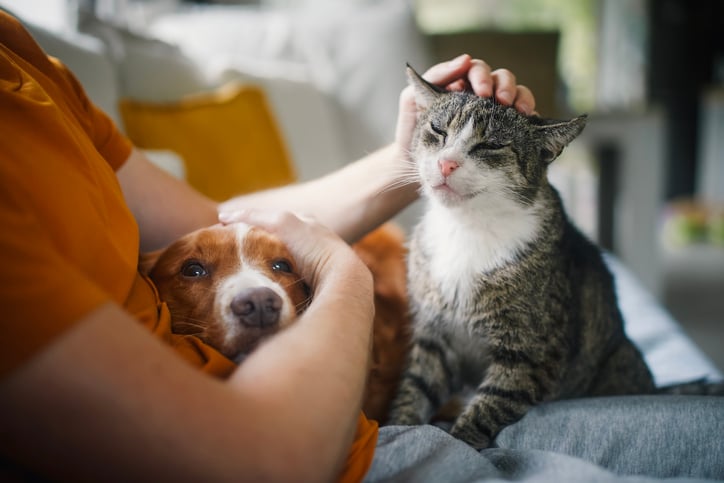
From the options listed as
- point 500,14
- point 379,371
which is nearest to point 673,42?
point 500,14

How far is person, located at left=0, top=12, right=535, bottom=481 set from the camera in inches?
22.0

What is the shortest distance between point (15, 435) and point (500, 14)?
4.63 metres

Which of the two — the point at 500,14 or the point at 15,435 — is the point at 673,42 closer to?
the point at 500,14

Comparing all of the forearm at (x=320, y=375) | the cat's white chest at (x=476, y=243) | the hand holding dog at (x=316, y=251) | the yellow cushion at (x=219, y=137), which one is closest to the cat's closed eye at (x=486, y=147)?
the cat's white chest at (x=476, y=243)

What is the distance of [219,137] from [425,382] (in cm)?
117

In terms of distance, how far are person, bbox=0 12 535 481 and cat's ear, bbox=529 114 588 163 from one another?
1.40 feet

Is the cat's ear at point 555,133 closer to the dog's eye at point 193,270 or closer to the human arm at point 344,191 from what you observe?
the human arm at point 344,191

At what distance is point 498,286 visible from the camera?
1129mm

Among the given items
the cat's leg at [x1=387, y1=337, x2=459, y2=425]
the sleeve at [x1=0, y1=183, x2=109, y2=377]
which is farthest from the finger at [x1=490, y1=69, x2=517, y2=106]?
the sleeve at [x1=0, y1=183, x2=109, y2=377]

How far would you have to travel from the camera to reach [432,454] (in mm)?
828

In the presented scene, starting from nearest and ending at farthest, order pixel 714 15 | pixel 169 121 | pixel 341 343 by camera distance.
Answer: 1. pixel 341 343
2. pixel 169 121
3. pixel 714 15

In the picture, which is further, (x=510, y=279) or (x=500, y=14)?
(x=500, y=14)

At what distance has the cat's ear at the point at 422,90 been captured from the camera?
3.64 ft

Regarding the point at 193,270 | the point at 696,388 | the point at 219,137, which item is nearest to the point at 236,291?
the point at 193,270
